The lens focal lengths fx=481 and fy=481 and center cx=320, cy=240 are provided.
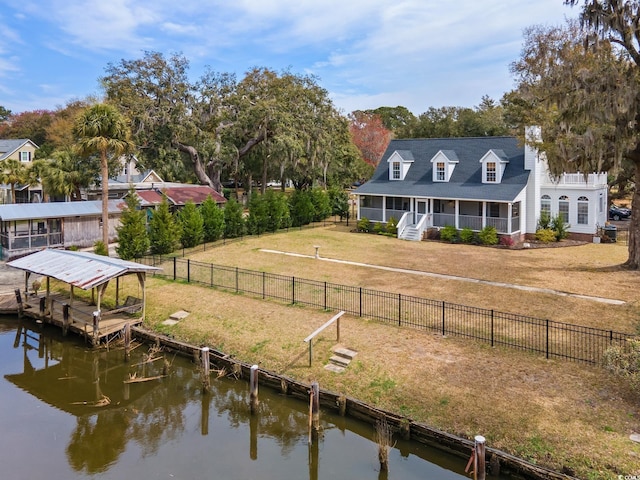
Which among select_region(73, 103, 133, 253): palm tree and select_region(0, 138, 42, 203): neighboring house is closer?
select_region(73, 103, 133, 253): palm tree

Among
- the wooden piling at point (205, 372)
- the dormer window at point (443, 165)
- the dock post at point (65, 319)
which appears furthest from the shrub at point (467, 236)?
the dock post at point (65, 319)

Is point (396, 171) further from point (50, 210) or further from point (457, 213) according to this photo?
point (50, 210)

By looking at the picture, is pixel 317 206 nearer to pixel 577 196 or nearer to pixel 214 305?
pixel 577 196

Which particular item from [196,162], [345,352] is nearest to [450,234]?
[345,352]

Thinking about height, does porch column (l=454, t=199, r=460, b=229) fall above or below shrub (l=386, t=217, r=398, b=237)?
above

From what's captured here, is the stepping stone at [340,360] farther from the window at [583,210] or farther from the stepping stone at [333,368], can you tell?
the window at [583,210]

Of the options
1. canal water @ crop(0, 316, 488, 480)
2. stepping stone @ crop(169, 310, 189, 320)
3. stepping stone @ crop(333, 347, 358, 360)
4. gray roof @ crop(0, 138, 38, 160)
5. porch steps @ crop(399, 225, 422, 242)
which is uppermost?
gray roof @ crop(0, 138, 38, 160)

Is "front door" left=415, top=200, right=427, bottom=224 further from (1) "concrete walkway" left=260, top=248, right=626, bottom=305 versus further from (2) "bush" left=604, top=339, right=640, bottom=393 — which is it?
(2) "bush" left=604, top=339, right=640, bottom=393

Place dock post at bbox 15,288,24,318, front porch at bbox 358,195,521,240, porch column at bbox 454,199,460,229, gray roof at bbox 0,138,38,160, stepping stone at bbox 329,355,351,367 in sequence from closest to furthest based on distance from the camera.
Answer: stepping stone at bbox 329,355,351,367
dock post at bbox 15,288,24,318
front porch at bbox 358,195,521,240
porch column at bbox 454,199,460,229
gray roof at bbox 0,138,38,160

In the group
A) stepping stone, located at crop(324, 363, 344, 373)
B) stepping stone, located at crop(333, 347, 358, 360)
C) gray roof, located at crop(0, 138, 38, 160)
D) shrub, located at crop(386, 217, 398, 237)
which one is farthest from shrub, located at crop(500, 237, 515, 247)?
gray roof, located at crop(0, 138, 38, 160)
